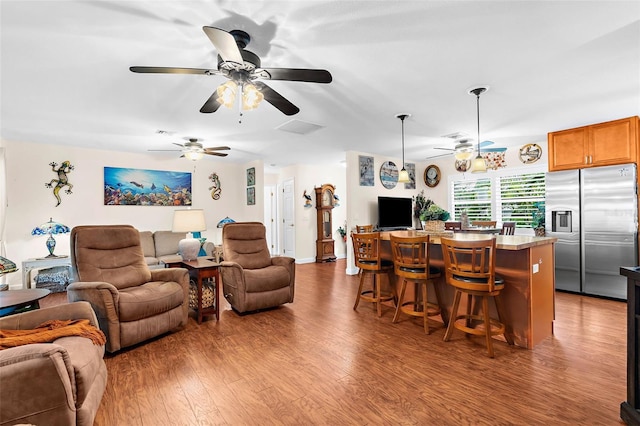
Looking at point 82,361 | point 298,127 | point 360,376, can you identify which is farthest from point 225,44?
point 298,127

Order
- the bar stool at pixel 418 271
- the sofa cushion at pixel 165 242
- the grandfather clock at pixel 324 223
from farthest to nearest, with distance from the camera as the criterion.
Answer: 1. the grandfather clock at pixel 324 223
2. the sofa cushion at pixel 165 242
3. the bar stool at pixel 418 271

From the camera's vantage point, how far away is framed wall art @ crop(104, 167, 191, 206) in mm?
5762

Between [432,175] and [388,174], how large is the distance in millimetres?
1319

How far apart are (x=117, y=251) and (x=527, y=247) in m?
3.85

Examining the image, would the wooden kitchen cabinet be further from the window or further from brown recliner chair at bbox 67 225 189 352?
brown recliner chair at bbox 67 225 189 352

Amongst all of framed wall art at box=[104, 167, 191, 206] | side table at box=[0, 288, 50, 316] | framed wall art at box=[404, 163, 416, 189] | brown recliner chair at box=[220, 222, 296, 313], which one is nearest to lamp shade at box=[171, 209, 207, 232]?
brown recliner chair at box=[220, 222, 296, 313]

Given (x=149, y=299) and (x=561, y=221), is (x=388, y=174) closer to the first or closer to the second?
(x=561, y=221)

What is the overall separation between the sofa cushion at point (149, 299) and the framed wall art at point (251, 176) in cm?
412

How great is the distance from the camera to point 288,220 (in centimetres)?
787

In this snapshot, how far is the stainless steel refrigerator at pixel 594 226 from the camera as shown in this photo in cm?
400

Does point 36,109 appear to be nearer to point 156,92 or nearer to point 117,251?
point 156,92

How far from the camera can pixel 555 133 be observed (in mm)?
4734

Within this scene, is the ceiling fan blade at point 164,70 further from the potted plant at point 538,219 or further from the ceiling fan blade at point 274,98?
the potted plant at point 538,219

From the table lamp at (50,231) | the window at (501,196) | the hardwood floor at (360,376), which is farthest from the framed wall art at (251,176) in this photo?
the window at (501,196)
